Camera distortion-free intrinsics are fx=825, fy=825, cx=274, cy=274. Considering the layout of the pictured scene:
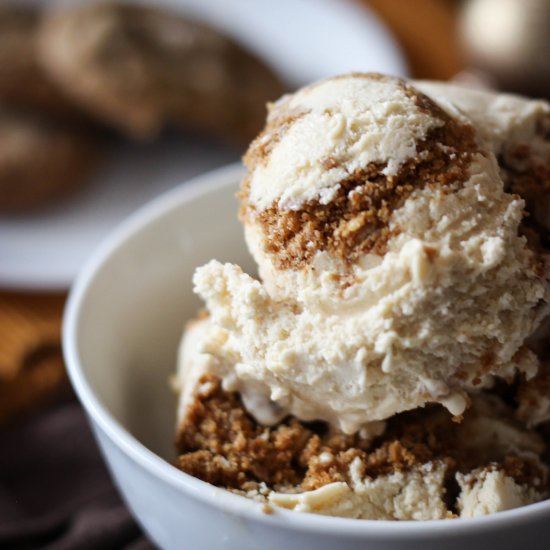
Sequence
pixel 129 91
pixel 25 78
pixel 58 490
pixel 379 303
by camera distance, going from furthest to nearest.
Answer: pixel 25 78 < pixel 129 91 < pixel 58 490 < pixel 379 303

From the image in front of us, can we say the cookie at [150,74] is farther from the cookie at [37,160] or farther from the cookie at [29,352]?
the cookie at [29,352]

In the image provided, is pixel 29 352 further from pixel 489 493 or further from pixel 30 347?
pixel 489 493

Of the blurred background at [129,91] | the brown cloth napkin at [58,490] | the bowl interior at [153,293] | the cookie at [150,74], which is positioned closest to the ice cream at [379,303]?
the bowl interior at [153,293]

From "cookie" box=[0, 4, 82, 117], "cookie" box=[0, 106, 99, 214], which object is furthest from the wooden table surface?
"cookie" box=[0, 4, 82, 117]

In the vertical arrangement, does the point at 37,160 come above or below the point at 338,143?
below

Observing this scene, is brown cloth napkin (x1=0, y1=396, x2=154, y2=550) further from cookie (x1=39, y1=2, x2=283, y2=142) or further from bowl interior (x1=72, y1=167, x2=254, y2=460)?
cookie (x1=39, y1=2, x2=283, y2=142)

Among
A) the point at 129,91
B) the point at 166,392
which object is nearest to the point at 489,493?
the point at 166,392
